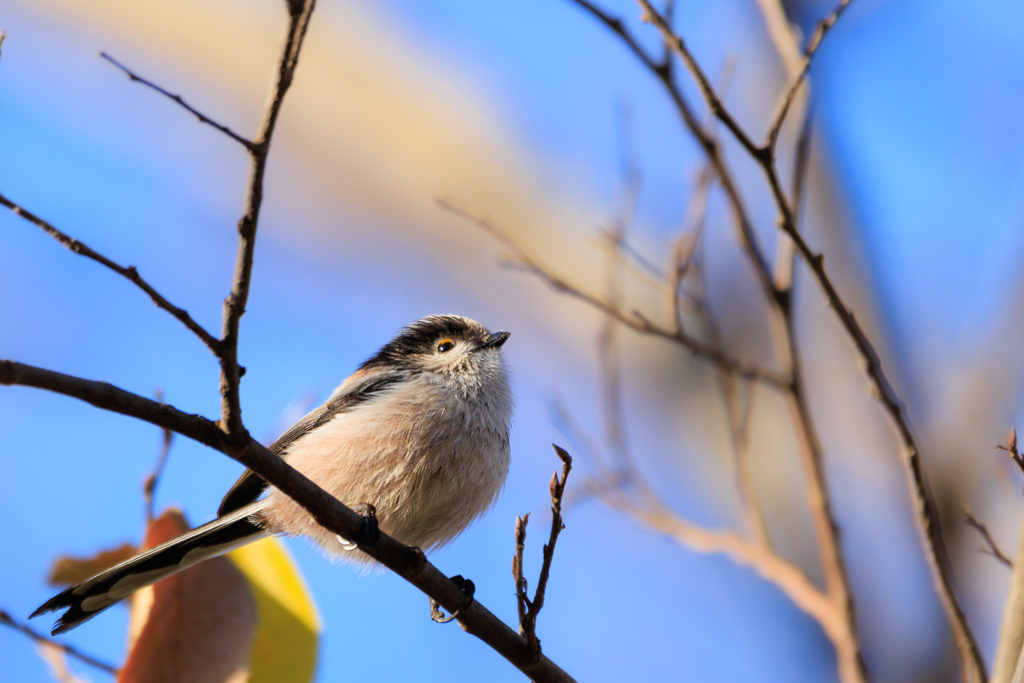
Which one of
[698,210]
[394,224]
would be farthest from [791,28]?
[394,224]

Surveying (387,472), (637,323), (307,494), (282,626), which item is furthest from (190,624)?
(637,323)

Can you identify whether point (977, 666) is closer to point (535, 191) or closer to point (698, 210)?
point (698, 210)

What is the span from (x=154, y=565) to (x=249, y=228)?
1613 millimetres

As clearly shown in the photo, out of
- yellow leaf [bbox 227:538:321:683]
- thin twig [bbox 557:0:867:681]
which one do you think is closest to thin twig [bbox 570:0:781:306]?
thin twig [bbox 557:0:867:681]

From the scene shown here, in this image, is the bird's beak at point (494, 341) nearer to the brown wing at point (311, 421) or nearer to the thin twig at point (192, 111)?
the brown wing at point (311, 421)

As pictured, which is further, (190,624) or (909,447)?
(190,624)

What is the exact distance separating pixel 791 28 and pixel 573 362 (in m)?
4.35

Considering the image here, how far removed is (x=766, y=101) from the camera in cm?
717

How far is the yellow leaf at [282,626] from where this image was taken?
2740mm

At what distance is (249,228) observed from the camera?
5.74 ft

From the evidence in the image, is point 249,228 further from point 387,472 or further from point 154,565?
point 154,565

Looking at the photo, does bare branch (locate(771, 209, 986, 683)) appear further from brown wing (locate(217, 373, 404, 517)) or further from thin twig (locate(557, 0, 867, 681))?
brown wing (locate(217, 373, 404, 517))

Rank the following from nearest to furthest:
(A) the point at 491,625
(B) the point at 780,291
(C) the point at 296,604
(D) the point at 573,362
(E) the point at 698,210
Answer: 1. (A) the point at 491,625
2. (C) the point at 296,604
3. (B) the point at 780,291
4. (E) the point at 698,210
5. (D) the point at 573,362

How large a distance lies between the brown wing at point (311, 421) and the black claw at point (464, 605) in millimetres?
808
